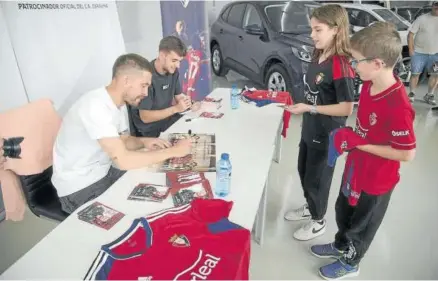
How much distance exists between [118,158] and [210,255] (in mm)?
625

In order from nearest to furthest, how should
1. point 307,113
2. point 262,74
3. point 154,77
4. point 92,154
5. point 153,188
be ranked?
point 153,188, point 92,154, point 307,113, point 154,77, point 262,74

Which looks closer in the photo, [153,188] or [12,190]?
[153,188]

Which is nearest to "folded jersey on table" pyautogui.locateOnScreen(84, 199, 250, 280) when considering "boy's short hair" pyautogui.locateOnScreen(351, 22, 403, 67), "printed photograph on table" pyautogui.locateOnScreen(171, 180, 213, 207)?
"printed photograph on table" pyautogui.locateOnScreen(171, 180, 213, 207)

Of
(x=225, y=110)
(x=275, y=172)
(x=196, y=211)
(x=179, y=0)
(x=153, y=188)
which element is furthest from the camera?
(x=179, y=0)

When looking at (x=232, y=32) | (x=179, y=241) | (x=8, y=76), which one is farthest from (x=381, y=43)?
(x=232, y=32)

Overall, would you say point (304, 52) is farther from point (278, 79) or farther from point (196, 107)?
point (196, 107)

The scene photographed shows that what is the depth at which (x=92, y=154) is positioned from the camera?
1.55 meters

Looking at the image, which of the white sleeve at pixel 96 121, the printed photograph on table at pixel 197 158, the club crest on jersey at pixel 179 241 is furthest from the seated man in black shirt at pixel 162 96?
the club crest on jersey at pixel 179 241

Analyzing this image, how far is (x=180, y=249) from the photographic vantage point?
3.36 feet

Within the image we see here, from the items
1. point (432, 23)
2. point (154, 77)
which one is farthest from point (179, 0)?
point (432, 23)

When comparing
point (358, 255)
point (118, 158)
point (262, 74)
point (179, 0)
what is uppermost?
point (179, 0)

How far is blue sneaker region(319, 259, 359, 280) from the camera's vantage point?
1.72 meters

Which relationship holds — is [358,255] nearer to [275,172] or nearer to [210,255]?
[210,255]

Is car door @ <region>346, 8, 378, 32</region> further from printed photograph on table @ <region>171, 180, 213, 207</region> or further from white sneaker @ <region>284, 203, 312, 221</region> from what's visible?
printed photograph on table @ <region>171, 180, 213, 207</region>
